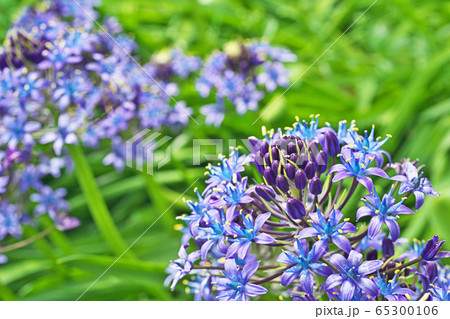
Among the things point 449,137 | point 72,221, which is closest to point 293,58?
point 449,137

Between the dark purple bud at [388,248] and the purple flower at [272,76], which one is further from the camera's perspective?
the purple flower at [272,76]

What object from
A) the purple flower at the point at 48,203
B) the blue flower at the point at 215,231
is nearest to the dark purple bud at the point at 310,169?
the blue flower at the point at 215,231

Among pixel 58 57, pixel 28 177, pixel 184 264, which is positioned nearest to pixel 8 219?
pixel 28 177

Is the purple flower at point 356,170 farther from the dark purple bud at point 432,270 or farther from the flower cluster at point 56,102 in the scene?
the flower cluster at point 56,102

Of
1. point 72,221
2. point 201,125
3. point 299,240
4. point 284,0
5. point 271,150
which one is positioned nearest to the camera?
point 299,240

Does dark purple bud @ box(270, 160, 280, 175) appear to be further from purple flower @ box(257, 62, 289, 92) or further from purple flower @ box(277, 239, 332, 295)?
purple flower @ box(257, 62, 289, 92)
